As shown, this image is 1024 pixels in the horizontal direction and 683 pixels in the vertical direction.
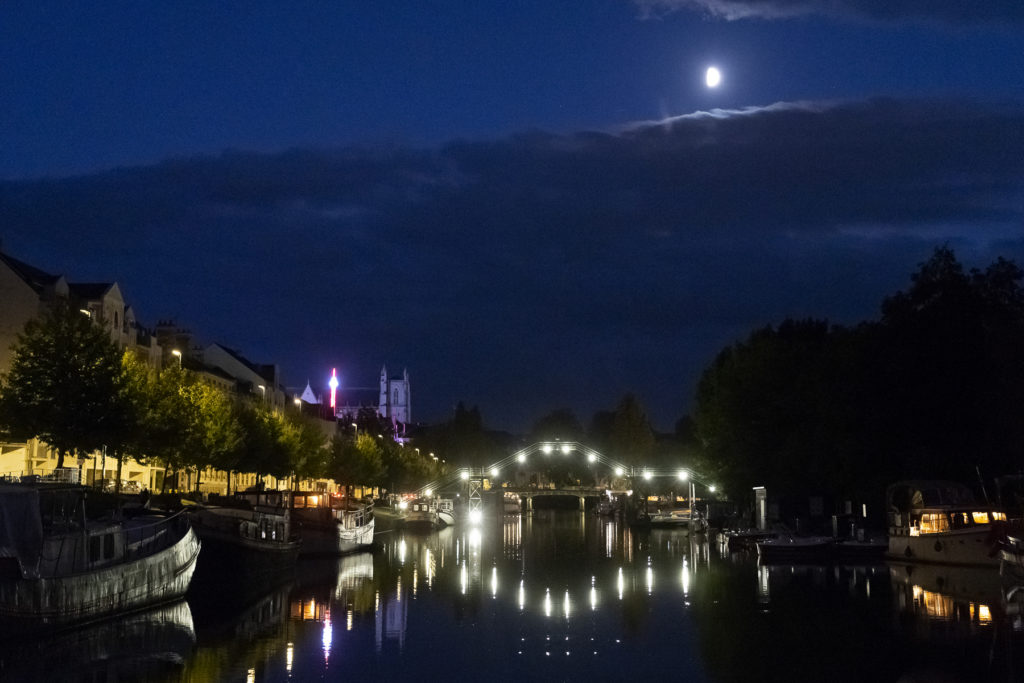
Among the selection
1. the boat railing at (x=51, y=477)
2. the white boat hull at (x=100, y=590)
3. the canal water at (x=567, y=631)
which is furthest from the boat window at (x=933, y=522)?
the boat railing at (x=51, y=477)

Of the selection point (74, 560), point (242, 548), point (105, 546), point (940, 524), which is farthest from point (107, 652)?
point (940, 524)

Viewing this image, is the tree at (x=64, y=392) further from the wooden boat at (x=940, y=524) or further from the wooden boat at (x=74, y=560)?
the wooden boat at (x=940, y=524)

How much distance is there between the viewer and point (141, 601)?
135ft

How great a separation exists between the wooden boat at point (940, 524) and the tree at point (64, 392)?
42.2m

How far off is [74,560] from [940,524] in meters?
43.4

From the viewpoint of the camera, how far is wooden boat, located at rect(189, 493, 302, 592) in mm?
54250

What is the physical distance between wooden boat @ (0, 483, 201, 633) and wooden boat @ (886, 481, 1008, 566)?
36906 mm

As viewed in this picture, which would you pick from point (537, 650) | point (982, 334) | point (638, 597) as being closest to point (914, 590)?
point (638, 597)

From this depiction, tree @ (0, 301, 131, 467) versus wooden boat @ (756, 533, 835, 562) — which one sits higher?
tree @ (0, 301, 131, 467)

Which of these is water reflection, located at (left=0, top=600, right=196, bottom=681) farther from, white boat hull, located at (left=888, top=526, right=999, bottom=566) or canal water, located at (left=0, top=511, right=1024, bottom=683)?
white boat hull, located at (left=888, top=526, right=999, bottom=566)

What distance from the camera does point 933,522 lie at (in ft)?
205

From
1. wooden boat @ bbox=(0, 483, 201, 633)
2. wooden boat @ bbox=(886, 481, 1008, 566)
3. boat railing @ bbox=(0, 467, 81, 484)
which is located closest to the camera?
wooden boat @ bbox=(0, 483, 201, 633)

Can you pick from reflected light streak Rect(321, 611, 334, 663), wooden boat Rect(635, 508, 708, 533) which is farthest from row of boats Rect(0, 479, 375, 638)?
wooden boat Rect(635, 508, 708, 533)

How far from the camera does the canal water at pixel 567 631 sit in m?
29.3
